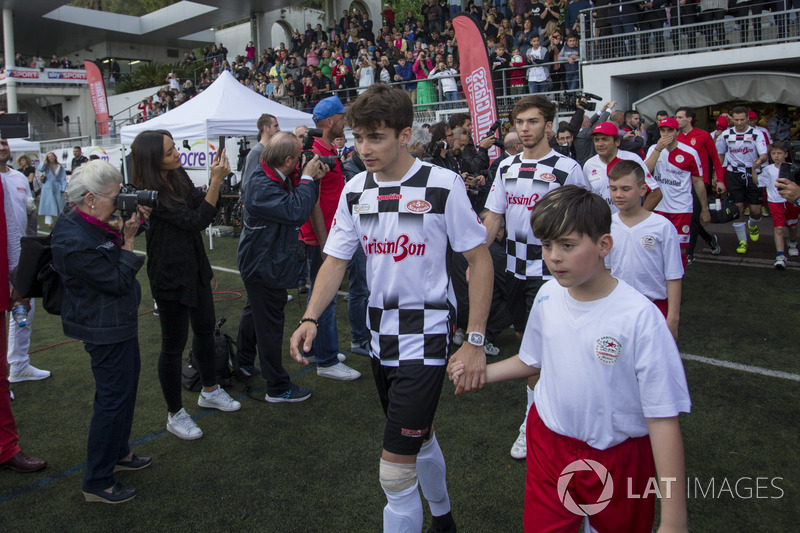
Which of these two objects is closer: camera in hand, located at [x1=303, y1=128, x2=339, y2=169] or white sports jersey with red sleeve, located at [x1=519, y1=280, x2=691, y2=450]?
white sports jersey with red sleeve, located at [x1=519, y1=280, x2=691, y2=450]

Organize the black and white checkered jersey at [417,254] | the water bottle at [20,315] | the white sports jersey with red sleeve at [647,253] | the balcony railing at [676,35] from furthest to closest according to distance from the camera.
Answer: the balcony railing at [676,35]
the water bottle at [20,315]
the white sports jersey with red sleeve at [647,253]
the black and white checkered jersey at [417,254]

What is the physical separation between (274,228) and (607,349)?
277 centimetres

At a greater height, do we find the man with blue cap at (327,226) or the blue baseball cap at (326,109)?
the blue baseball cap at (326,109)

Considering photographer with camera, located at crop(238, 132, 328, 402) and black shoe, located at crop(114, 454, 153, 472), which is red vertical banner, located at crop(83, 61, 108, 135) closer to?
photographer with camera, located at crop(238, 132, 328, 402)

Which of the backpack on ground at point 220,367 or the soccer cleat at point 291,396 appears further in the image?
the backpack on ground at point 220,367

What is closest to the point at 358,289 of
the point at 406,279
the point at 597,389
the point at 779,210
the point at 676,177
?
the point at 406,279

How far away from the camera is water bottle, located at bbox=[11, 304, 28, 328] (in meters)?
4.64

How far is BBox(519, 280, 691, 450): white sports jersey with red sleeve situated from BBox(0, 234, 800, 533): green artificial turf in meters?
1.25

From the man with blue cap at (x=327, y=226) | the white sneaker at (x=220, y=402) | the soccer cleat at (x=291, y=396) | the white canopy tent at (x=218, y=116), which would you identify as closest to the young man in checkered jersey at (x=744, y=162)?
the man with blue cap at (x=327, y=226)

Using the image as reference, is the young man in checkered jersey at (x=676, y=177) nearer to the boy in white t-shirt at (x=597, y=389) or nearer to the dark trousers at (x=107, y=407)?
the boy in white t-shirt at (x=597, y=389)

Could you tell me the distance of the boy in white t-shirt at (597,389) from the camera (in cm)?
175

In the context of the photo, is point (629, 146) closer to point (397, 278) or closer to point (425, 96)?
point (397, 278)

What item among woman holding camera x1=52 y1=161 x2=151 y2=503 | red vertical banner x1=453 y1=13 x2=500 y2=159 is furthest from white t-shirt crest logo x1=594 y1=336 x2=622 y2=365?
red vertical banner x1=453 y1=13 x2=500 y2=159

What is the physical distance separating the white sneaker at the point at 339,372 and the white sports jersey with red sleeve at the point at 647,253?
7.44 ft
